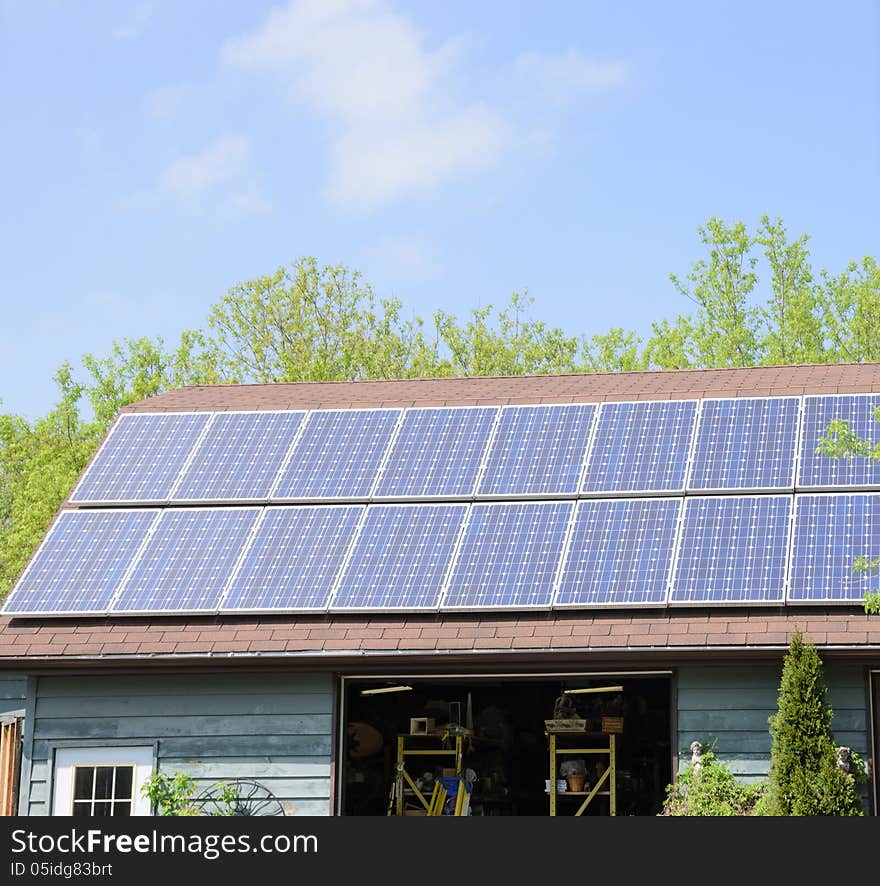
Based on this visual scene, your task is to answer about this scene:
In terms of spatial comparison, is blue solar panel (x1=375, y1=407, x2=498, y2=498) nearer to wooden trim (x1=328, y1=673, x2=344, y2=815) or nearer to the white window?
wooden trim (x1=328, y1=673, x2=344, y2=815)

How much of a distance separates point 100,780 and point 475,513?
16.3 ft

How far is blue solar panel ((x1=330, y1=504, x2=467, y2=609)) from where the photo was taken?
1545 centimetres

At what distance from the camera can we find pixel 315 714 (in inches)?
604

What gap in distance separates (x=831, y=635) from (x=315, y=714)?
5.30 meters

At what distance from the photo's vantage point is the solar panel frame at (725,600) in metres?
14.5

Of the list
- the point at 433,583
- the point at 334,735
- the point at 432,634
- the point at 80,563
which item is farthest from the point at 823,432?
the point at 80,563

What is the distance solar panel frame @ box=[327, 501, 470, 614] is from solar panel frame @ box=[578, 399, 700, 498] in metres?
1.41

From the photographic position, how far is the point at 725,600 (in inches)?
575

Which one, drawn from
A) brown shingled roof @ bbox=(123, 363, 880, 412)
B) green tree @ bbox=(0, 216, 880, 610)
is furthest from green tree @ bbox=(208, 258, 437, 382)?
brown shingled roof @ bbox=(123, 363, 880, 412)

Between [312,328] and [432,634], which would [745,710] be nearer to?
[432,634]

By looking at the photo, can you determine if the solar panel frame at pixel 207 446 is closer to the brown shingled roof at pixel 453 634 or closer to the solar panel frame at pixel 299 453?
the solar panel frame at pixel 299 453

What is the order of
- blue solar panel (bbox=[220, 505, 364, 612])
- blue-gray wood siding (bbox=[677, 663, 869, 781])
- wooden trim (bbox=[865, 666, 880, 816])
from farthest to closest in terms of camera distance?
blue solar panel (bbox=[220, 505, 364, 612]) → blue-gray wood siding (bbox=[677, 663, 869, 781]) → wooden trim (bbox=[865, 666, 880, 816])
